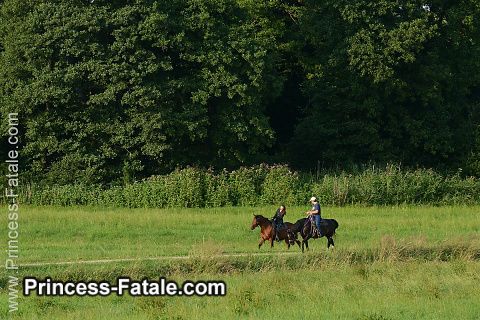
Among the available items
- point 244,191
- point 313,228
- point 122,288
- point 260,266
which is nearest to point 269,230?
point 313,228

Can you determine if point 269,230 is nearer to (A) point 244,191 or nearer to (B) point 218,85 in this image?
(A) point 244,191

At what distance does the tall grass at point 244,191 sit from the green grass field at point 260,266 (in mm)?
3356

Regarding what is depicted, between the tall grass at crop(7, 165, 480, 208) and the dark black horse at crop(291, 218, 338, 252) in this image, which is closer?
the dark black horse at crop(291, 218, 338, 252)

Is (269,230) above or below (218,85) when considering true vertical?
below

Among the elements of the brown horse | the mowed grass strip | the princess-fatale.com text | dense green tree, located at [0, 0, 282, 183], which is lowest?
the princess-fatale.com text

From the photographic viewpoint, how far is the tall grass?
3916 cm

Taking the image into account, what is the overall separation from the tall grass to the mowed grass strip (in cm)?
153

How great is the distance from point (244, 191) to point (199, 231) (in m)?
9.12

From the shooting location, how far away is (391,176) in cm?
A: 4009

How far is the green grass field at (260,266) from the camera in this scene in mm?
17641

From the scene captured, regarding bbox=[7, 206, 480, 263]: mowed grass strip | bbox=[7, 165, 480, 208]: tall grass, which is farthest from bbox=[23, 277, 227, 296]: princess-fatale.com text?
bbox=[7, 165, 480, 208]: tall grass

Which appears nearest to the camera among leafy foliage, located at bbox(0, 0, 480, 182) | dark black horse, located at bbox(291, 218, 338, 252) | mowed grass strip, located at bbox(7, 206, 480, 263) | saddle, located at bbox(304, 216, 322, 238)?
saddle, located at bbox(304, 216, 322, 238)

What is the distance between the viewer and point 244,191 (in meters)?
39.5

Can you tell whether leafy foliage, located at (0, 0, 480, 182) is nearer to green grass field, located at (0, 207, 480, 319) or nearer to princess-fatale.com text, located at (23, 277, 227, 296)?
green grass field, located at (0, 207, 480, 319)
